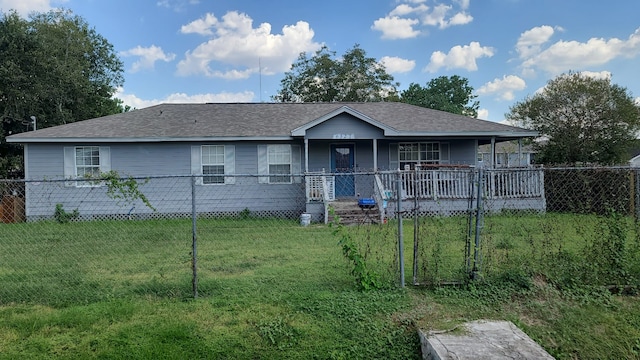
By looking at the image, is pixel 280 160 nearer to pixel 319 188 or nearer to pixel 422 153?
pixel 319 188

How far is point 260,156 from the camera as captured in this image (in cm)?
1365

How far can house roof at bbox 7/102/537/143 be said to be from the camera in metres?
12.8

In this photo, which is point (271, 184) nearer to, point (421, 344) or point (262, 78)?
point (421, 344)

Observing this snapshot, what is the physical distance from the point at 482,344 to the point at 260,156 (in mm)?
11119

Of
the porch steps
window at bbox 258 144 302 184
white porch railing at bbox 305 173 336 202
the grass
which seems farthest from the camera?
window at bbox 258 144 302 184

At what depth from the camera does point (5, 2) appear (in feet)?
70.5

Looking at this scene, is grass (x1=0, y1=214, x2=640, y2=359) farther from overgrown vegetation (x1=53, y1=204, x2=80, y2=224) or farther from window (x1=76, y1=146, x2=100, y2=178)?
window (x1=76, y1=146, x2=100, y2=178)

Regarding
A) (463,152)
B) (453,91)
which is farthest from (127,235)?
(453,91)

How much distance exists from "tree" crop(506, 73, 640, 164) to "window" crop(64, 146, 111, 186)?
19.8m

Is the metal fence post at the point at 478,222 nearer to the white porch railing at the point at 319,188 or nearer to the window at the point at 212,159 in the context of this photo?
the white porch railing at the point at 319,188

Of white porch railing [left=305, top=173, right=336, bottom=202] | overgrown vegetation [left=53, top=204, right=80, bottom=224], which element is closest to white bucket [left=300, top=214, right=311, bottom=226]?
white porch railing [left=305, top=173, right=336, bottom=202]

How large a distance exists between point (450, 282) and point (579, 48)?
17800 mm

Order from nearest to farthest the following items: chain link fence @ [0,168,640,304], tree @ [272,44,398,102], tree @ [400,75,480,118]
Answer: chain link fence @ [0,168,640,304], tree @ [272,44,398,102], tree @ [400,75,480,118]

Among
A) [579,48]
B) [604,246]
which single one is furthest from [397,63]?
[604,246]
